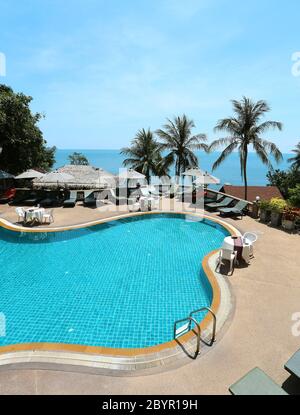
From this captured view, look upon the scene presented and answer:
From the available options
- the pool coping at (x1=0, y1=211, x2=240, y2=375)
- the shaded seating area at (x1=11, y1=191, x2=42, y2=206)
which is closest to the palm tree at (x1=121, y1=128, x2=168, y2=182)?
the shaded seating area at (x1=11, y1=191, x2=42, y2=206)

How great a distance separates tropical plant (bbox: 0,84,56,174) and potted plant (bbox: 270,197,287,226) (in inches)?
718

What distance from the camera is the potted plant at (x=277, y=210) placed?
12852 mm

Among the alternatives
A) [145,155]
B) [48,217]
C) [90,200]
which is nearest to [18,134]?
[90,200]

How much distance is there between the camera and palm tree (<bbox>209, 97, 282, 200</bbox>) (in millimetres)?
19344

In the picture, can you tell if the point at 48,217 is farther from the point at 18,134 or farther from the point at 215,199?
the point at 215,199

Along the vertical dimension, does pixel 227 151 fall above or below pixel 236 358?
above

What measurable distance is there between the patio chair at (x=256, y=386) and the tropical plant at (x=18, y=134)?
65.6 feet

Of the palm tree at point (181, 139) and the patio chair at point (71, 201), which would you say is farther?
the palm tree at point (181, 139)

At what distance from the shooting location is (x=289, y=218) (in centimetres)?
1241

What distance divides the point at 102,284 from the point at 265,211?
9.93 metres

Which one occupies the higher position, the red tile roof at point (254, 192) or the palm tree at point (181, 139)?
the palm tree at point (181, 139)
